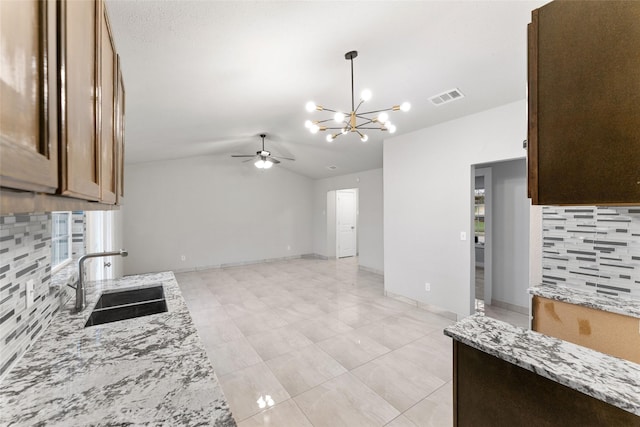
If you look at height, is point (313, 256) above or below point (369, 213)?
below

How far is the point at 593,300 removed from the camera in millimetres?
1647

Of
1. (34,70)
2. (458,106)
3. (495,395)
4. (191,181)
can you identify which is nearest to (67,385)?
(34,70)

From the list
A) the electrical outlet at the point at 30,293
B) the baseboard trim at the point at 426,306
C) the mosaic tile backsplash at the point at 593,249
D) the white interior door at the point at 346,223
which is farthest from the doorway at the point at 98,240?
the white interior door at the point at 346,223

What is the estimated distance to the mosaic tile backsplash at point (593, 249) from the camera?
1870 millimetres

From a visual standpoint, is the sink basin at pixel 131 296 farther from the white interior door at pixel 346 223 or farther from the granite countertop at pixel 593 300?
the white interior door at pixel 346 223

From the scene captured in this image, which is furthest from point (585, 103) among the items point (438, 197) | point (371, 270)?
point (371, 270)

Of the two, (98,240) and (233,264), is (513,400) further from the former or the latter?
(233,264)

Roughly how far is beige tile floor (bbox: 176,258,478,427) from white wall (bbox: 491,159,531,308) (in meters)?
1.18

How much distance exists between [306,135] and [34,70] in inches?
180

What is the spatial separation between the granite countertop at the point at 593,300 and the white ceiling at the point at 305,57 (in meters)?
1.90

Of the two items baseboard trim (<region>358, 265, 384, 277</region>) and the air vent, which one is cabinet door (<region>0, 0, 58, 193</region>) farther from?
baseboard trim (<region>358, 265, 384, 277</region>)

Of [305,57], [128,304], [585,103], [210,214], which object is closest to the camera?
[585,103]

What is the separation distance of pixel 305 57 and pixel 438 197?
2.61 meters

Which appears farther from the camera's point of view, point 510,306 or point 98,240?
point 510,306
